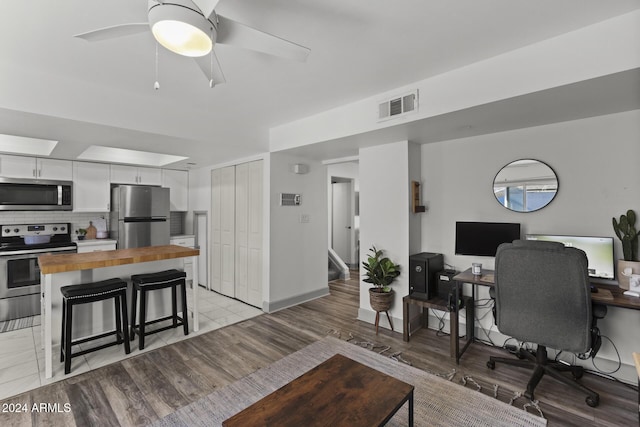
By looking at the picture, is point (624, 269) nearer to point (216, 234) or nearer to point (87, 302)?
point (87, 302)

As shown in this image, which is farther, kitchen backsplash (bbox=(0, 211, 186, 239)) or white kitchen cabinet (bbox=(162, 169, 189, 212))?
white kitchen cabinet (bbox=(162, 169, 189, 212))

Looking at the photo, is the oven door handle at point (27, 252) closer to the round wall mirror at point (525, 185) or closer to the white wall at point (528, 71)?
the white wall at point (528, 71)

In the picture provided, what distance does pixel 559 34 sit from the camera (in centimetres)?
196

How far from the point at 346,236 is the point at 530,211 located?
450 centimetres

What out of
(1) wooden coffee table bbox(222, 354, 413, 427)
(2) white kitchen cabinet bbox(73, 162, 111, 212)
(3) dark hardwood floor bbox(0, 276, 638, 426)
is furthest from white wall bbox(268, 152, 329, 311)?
(2) white kitchen cabinet bbox(73, 162, 111, 212)

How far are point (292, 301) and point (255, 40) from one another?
3.59 m

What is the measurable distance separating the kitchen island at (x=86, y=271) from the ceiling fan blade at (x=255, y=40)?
95.2 inches

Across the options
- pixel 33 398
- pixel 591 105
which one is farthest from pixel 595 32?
pixel 33 398

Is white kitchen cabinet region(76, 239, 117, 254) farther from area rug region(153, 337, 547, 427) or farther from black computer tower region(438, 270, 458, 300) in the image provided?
black computer tower region(438, 270, 458, 300)

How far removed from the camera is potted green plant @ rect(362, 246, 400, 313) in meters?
3.39

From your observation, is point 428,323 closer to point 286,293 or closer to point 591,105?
point 286,293

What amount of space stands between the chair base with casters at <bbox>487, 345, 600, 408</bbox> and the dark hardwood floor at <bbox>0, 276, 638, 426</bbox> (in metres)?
0.08

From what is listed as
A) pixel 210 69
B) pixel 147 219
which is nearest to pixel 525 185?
pixel 210 69

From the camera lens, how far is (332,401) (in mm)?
1570
